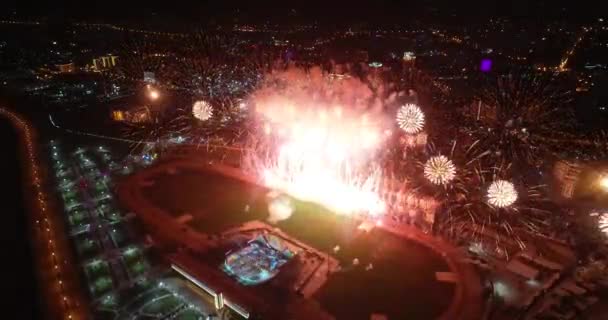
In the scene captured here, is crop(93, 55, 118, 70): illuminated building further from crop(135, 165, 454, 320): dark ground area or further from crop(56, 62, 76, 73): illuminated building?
crop(135, 165, 454, 320): dark ground area

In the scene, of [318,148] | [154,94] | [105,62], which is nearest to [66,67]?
[105,62]

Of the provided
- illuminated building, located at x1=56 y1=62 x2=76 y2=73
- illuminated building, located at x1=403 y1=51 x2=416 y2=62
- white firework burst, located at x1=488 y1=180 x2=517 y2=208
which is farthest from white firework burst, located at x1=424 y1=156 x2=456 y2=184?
illuminated building, located at x1=56 y1=62 x2=76 y2=73

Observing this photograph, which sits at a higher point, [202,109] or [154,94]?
[202,109]

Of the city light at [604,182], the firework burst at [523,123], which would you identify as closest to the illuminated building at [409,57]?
the firework burst at [523,123]

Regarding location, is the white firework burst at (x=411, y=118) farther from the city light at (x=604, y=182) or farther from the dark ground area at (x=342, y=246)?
the city light at (x=604, y=182)

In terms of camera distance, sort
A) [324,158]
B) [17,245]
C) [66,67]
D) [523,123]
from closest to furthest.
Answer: [17,245] < [523,123] < [324,158] < [66,67]

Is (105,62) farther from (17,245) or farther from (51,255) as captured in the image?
(51,255)

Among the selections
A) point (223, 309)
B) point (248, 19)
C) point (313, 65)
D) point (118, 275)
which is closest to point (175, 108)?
point (248, 19)
